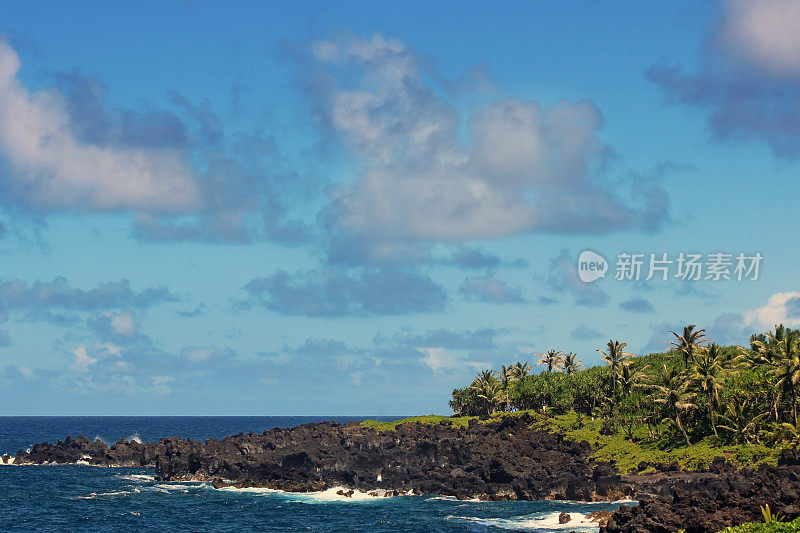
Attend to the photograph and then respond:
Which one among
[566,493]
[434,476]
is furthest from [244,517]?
[566,493]

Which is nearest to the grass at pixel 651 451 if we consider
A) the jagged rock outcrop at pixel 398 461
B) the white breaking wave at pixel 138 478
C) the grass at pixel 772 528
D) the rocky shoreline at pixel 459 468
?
the rocky shoreline at pixel 459 468

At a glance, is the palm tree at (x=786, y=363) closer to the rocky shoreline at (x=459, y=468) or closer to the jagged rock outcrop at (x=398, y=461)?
the rocky shoreline at (x=459, y=468)

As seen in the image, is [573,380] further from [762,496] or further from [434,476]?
[762,496]

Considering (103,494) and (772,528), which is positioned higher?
(772,528)

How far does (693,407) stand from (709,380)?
5.26 metres

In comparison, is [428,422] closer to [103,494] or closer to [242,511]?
[103,494]

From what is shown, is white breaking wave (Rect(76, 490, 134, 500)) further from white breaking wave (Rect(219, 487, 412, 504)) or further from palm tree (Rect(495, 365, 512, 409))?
palm tree (Rect(495, 365, 512, 409))

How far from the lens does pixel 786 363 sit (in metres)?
101

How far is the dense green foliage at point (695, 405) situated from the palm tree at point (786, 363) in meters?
0.12

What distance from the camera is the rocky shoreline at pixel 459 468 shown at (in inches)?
2327

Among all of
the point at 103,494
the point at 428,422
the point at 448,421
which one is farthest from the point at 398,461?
the point at 428,422

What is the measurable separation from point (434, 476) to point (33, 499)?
53.1 m

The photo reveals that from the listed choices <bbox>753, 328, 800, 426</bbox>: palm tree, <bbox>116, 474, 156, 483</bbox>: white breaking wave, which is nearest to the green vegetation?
<bbox>753, 328, 800, 426</bbox>: palm tree

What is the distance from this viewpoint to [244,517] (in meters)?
84.8
